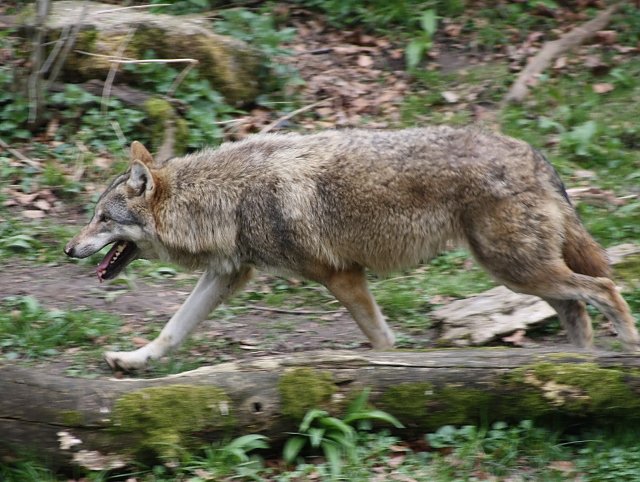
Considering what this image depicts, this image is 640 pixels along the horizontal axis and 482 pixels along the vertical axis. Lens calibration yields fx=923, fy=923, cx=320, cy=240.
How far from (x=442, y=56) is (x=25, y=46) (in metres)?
5.33

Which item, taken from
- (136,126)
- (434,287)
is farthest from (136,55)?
(434,287)

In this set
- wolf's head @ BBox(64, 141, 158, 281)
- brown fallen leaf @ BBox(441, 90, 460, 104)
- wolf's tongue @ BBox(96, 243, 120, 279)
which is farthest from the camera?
brown fallen leaf @ BBox(441, 90, 460, 104)

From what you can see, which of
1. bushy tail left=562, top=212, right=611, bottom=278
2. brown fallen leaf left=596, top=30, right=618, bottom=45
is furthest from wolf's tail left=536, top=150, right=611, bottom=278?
brown fallen leaf left=596, top=30, right=618, bottom=45

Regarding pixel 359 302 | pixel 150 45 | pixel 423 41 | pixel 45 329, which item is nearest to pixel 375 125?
pixel 423 41

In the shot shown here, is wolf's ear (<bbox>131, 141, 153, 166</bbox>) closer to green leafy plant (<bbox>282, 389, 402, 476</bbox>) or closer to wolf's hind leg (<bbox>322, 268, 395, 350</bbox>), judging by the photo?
wolf's hind leg (<bbox>322, 268, 395, 350</bbox>)

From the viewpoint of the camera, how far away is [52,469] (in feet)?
16.8

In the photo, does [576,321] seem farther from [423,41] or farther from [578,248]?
[423,41]

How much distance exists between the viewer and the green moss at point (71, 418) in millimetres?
5070

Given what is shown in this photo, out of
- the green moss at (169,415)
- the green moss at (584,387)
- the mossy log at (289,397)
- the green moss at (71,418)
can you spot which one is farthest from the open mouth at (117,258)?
the green moss at (584,387)

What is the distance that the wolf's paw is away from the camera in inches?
272

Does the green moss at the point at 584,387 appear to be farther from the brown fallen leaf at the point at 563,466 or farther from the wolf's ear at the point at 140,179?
the wolf's ear at the point at 140,179

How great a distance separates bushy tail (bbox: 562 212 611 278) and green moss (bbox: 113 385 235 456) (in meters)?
3.00

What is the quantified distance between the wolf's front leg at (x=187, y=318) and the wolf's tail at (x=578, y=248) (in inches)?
96.4

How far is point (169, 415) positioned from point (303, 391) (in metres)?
0.78
